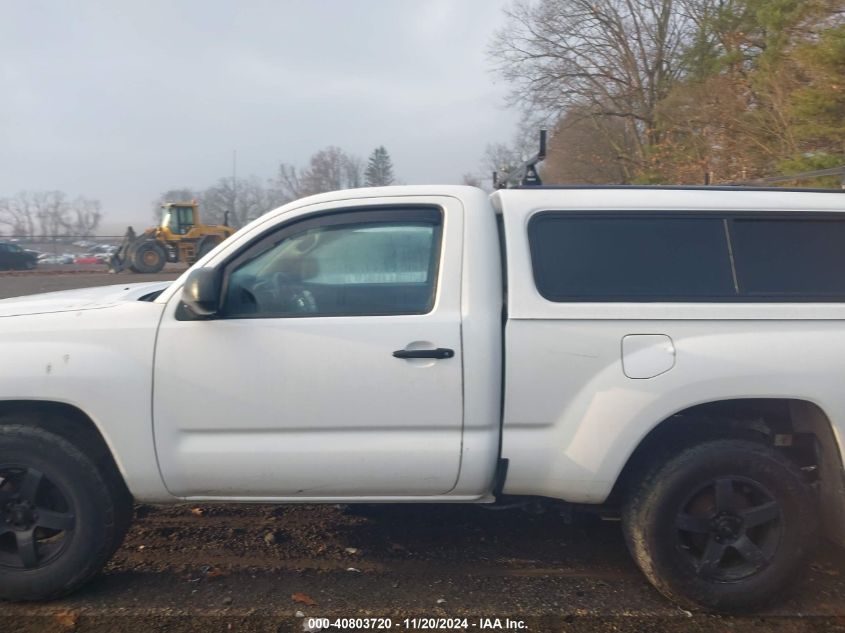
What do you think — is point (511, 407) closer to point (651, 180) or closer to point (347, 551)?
point (347, 551)

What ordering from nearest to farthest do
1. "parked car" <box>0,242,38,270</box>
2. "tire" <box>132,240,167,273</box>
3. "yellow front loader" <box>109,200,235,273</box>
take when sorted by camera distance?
1. "tire" <box>132,240,167,273</box>
2. "yellow front loader" <box>109,200,235,273</box>
3. "parked car" <box>0,242,38,270</box>

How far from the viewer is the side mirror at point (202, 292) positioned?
3.12m

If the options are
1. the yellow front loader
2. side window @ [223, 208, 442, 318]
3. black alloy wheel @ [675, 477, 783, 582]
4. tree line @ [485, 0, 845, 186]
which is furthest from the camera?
the yellow front loader

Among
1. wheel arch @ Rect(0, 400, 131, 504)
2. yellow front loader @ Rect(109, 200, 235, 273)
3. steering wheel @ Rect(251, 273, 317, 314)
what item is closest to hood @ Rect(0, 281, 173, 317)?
wheel arch @ Rect(0, 400, 131, 504)

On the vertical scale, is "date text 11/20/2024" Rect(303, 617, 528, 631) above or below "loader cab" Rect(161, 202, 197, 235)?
below

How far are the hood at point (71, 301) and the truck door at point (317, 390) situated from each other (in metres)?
0.51

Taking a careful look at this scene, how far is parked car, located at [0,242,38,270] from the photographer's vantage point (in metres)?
33.1

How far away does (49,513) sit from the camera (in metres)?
3.27

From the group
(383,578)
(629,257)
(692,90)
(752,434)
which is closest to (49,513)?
(383,578)

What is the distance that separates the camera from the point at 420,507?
443 centimetres

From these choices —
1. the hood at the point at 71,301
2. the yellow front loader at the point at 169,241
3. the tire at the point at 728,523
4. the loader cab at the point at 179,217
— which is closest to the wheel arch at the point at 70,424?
the hood at the point at 71,301

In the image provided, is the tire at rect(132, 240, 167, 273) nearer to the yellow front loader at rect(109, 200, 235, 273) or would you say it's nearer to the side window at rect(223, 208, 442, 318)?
the yellow front loader at rect(109, 200, 235, 273)

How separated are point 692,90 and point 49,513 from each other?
21.0 m

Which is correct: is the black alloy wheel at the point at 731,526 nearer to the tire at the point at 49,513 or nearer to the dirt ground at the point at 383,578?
the dirt ground at the point at 383,578
